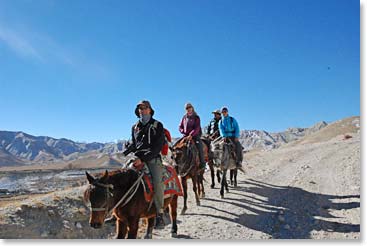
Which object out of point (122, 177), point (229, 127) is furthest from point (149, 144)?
point (229, 127)

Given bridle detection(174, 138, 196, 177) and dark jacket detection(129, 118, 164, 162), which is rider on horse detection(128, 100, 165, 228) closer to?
dark jacket detection(129, 118, 164, 162)

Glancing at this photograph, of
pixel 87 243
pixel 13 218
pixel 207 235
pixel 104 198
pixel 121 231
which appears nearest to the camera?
pixel 104 198

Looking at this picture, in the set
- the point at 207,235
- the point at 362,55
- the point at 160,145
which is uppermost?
the point at 362,55

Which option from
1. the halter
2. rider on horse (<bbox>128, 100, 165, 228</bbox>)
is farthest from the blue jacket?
the halter

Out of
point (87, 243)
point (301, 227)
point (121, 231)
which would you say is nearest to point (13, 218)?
point (87, 243)

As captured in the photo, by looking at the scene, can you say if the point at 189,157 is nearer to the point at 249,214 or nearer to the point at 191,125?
the point at 191,125

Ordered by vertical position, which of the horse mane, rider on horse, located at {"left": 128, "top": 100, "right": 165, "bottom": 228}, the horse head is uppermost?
rider on horse, located at {"left": 128, "top": 100, "right": 165, "bottom": 228}

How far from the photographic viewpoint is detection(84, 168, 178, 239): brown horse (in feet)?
15.0

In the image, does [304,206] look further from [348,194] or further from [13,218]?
[13,218]

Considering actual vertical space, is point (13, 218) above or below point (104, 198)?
below

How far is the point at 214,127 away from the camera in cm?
1455

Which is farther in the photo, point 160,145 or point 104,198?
point 160,145

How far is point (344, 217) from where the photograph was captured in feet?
26.4

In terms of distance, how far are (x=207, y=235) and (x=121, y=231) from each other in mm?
2584
